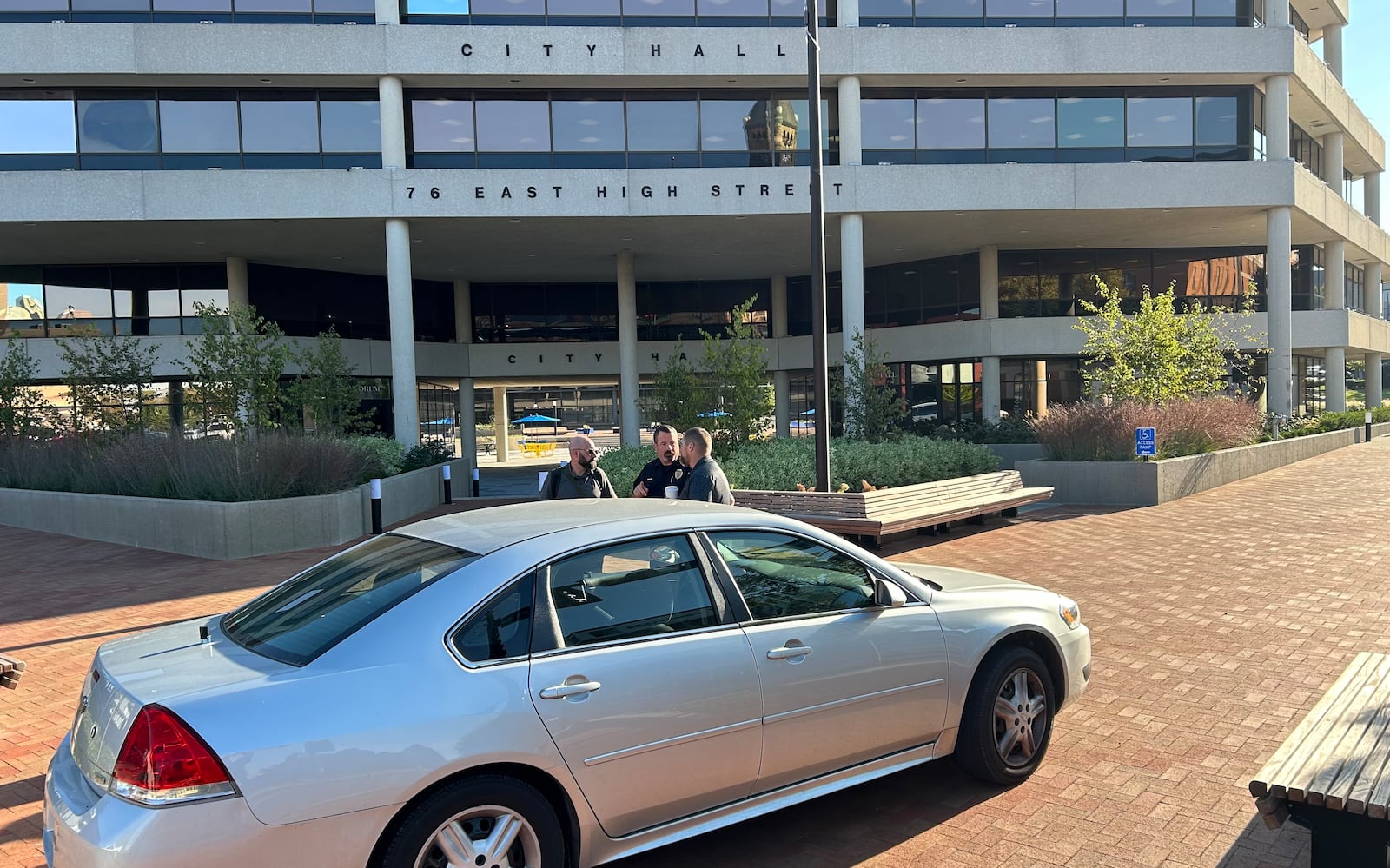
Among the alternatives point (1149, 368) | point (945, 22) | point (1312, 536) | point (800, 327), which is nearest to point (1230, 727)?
point (1312, 536)

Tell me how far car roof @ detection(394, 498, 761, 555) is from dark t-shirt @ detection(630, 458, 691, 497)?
336cm

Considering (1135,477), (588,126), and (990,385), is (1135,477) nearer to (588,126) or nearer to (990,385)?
(990,385)

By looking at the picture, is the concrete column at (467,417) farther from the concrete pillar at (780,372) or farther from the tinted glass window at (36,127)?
the tinted glass window at (36,127)

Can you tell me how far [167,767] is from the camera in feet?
9.66

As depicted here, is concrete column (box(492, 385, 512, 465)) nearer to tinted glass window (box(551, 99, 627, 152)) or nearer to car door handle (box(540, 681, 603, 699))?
tinted glass window (box(551, 99, 627, 152))

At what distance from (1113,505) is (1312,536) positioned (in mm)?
4143

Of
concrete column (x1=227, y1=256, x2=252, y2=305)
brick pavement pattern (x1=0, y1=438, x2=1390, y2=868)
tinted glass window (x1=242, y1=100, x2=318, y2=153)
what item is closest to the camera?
brick pavement pattern (x1=0, y1=438, x2=1390, y2=868)

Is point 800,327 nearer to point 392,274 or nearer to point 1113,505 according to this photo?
point 392,274

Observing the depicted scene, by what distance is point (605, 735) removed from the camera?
140 inches

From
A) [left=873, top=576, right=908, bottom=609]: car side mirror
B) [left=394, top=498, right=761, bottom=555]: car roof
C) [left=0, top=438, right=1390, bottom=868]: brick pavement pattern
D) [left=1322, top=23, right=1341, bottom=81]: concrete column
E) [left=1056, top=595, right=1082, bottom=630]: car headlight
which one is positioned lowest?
[left=0, top=438, right=1390, bottom=868]: brick pavement pattern

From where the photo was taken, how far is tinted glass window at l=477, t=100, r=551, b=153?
24484 mm

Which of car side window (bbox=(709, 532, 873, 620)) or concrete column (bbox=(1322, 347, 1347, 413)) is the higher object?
concrete column (bbox=(1322, 347, 1347, 413))

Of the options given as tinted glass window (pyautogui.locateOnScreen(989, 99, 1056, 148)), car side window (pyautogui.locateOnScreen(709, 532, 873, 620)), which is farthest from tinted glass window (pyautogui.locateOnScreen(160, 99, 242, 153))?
car side window (pyautogui.locateOnScreen(709, 532, 873, 620))

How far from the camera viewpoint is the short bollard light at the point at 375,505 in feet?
45.5
